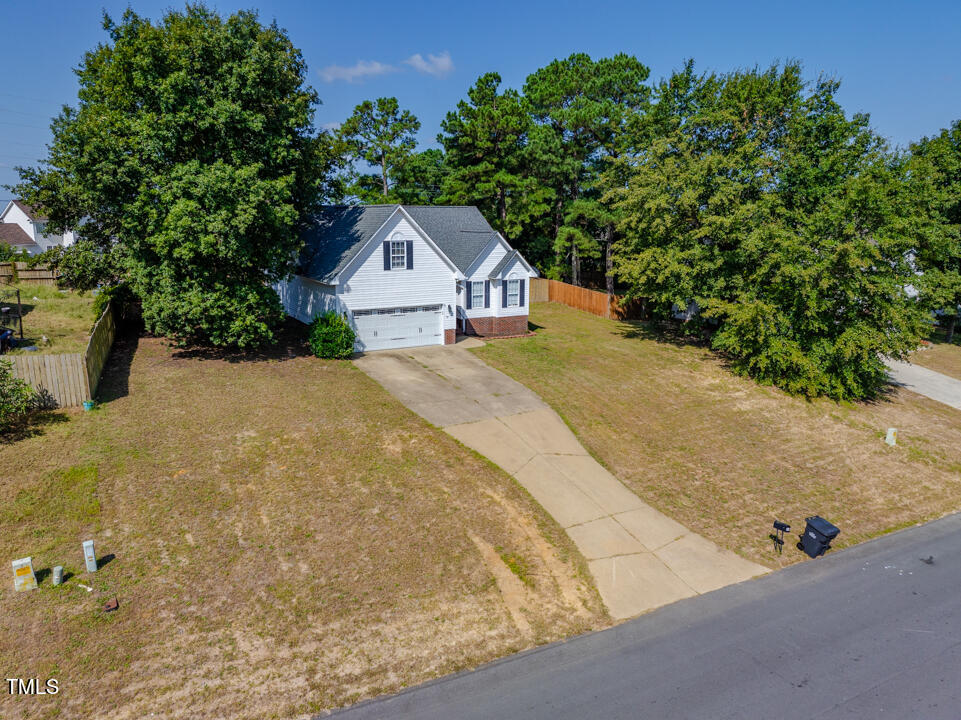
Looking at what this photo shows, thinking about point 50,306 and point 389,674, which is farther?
point 50,306

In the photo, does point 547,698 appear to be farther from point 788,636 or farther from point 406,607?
point 788,636

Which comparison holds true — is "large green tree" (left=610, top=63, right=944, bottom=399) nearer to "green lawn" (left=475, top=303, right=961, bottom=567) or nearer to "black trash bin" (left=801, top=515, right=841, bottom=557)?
"green lawn" (left=475, top=303, right=961, bottom=567)

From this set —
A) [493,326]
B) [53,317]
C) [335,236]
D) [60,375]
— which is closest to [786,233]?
[493,326]

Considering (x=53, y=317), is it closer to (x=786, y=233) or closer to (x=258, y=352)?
(x=258, y=352)

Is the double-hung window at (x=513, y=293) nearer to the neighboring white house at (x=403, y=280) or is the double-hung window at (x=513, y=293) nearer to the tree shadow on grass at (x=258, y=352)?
the neighboring white house at (x=403, y=280)

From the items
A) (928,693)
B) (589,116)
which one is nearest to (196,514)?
(928,693)

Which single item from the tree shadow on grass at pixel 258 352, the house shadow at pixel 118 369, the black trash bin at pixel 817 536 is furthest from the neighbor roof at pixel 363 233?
the black trash bin at pixel 817 536
